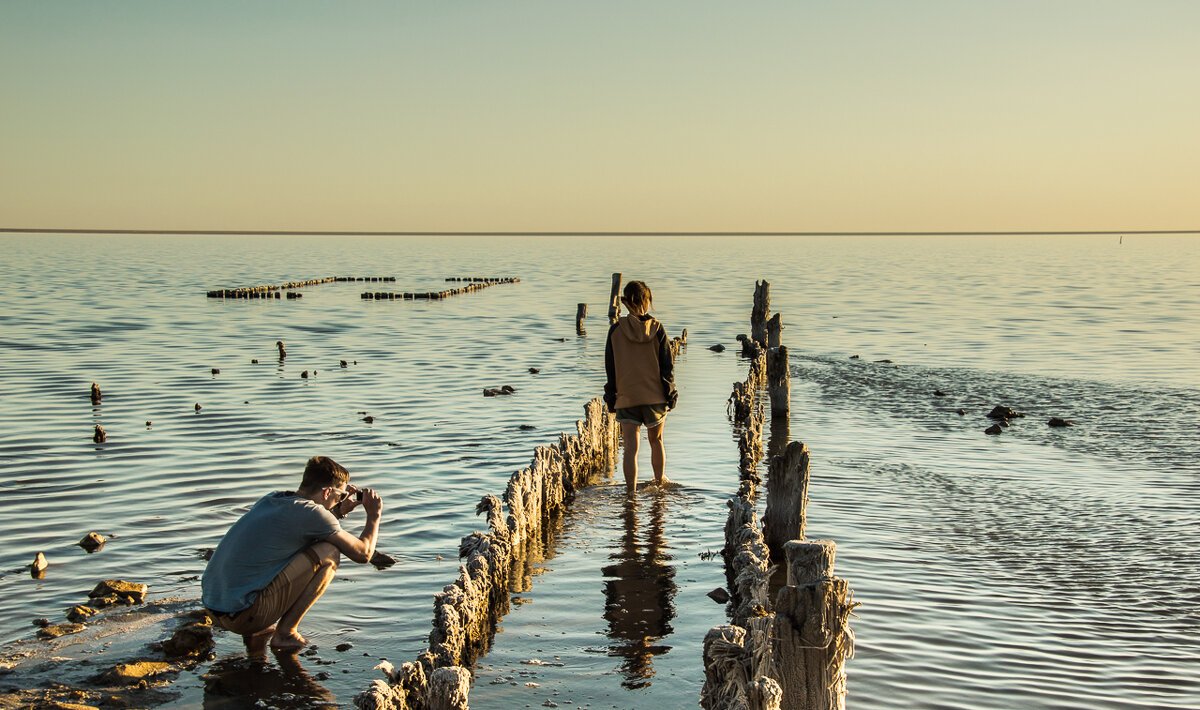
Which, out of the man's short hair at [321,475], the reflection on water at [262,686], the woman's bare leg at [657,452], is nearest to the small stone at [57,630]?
the reflection on water at [262,686]

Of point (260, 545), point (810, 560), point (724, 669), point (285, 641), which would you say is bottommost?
point (285, 641)

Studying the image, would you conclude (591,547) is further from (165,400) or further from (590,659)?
(165,400)

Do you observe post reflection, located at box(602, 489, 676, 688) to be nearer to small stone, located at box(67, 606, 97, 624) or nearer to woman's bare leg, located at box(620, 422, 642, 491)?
woman's bare leg, located at box(620, 422, 642, 491)

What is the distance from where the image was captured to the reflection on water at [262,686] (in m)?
6.36

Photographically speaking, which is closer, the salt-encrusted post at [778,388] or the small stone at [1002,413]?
the salt-encrusted post at [778,388]

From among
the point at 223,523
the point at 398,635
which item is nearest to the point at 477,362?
the point at 223,523

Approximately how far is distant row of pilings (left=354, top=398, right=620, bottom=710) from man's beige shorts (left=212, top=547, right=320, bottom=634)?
87cm

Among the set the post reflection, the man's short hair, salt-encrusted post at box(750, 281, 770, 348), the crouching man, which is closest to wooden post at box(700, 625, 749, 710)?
the post reflection

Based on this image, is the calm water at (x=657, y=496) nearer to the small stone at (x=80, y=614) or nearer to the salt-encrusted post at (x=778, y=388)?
the small stone at (x=80, y=614)

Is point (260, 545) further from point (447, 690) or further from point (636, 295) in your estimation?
point (636, 295)

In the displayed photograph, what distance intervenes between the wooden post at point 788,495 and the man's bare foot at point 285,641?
417 centimetres

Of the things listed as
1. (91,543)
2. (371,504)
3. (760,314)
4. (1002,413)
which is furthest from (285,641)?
(760,314)

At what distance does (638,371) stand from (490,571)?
3606 mm

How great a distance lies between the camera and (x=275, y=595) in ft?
21.9
